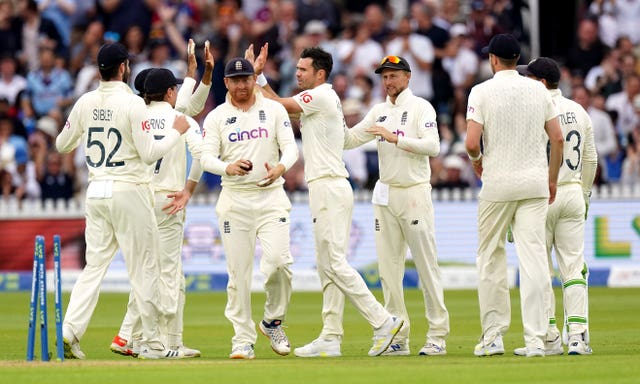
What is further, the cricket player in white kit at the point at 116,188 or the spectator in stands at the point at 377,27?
the spectator in stands at the point at 377,27

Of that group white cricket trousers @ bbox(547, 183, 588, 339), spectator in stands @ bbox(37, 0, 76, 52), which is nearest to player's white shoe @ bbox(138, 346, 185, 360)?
white cricket trousers @ bbox(547, 183, 588, 339)

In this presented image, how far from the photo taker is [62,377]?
8883mm

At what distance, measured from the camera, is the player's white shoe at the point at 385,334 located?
Answer: 434 inches

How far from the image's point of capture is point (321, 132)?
11.4 meters

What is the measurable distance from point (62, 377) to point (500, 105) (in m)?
3.84

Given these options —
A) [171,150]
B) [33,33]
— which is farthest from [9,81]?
[171,150]

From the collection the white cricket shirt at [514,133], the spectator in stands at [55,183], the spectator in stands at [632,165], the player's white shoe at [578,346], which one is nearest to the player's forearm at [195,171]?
the white cricket shirt at [514,133]

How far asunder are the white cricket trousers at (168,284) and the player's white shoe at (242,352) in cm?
69

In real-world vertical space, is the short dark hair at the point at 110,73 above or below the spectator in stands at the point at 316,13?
below

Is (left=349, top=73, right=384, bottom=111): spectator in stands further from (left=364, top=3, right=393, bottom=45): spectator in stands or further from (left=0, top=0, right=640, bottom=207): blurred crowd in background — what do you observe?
(left=364, top=3, right=393, bottom=45): spectator in stands

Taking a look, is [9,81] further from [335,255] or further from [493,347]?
[493,347]

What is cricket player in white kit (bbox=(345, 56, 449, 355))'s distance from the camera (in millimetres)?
11477

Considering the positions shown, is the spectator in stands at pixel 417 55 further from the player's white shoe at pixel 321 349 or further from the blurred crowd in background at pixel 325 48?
the player's white shoe at pixel 321 349

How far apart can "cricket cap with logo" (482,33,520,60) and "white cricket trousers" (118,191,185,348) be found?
3.07 m
